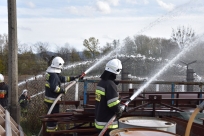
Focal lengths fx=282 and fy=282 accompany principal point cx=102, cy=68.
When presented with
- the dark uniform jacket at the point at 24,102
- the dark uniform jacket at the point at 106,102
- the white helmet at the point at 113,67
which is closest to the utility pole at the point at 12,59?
the dark uniform jacket at the point at 24,102

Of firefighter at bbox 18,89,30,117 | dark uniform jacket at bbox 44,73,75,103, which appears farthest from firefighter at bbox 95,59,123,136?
firefighter at bbox 18,89,30,117

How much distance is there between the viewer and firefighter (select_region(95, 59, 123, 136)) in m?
4.27

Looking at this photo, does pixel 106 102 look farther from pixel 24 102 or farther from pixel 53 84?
pixel 24 102

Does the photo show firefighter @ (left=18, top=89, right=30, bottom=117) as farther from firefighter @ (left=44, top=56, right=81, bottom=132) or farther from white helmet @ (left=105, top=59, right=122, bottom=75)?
white helmet @ (left=105, top=59, right=122, bottom=75)

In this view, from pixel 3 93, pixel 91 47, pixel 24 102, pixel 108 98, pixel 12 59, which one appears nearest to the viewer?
pixel 108 98

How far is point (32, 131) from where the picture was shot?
288 inches

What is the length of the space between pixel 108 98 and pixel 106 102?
14 cm

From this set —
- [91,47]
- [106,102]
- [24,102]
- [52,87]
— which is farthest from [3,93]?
[91,47]

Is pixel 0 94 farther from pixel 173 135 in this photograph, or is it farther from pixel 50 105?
pixel 173 135

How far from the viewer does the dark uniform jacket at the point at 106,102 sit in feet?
14.0

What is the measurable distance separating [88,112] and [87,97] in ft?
2.66

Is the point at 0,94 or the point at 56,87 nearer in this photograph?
the point at 56,87

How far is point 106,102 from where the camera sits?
443 centimetres

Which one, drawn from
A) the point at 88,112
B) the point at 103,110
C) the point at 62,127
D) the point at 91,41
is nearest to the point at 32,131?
the point at 62,127
